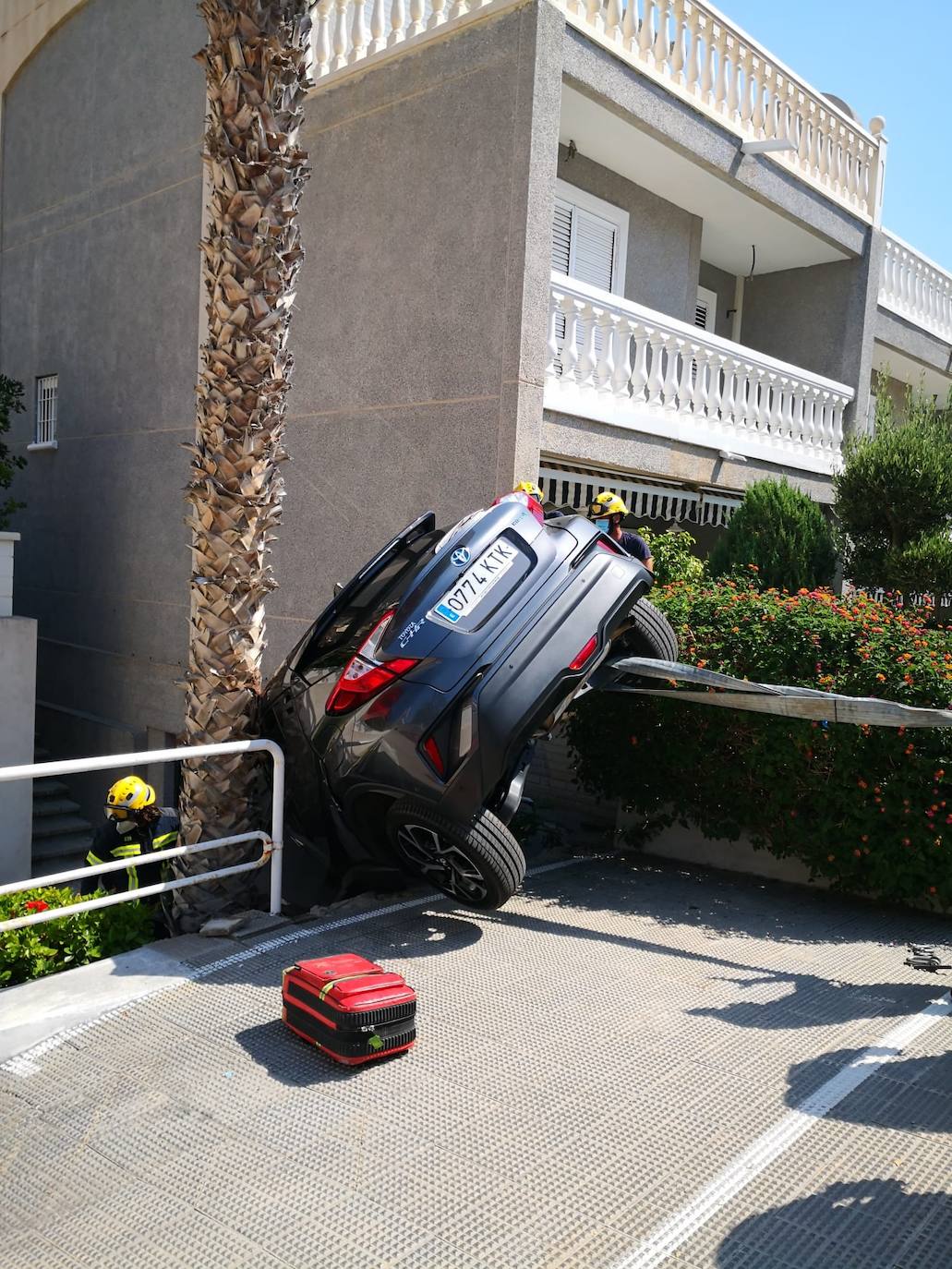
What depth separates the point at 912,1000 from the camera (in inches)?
173

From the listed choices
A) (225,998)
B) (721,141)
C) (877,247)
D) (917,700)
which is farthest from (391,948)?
(877,247)

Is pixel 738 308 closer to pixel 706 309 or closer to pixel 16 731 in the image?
pixel 706 309

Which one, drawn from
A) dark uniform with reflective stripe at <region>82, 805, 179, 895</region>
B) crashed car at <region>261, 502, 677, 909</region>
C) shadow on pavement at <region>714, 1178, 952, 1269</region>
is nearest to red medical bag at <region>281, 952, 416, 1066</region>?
crashed car at <region>261, 502, 677, 909</region>

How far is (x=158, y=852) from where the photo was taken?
516cm

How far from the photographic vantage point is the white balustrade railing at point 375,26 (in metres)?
8.44

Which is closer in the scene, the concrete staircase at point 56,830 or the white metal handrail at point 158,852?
the white metal handrail at point 158,852

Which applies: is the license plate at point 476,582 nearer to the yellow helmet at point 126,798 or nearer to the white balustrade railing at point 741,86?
the yellow helmet at point 126,798

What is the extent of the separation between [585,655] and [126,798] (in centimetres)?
320

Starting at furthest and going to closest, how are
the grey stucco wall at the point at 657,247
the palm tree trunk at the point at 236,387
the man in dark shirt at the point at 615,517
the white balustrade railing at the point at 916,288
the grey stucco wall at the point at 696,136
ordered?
1. the white balustrade railing at the point at 916,288
2. the grey stucco wall at the point at 657,247
3. the grey stucco wall at the point at 696,136
4. the man in dark shirt at the point at 615,517
5. the palm tree trunk at the point at 236,387

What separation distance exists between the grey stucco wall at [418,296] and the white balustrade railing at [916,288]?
316 inches

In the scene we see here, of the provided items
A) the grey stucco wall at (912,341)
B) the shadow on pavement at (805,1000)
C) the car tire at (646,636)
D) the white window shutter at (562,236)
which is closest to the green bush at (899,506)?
the white window shutter at (562,236)

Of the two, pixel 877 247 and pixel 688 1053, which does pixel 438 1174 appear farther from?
pixel 877 247

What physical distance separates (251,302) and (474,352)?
3.12 meters

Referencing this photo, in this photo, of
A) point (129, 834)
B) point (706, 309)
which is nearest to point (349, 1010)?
point (129, 834)
